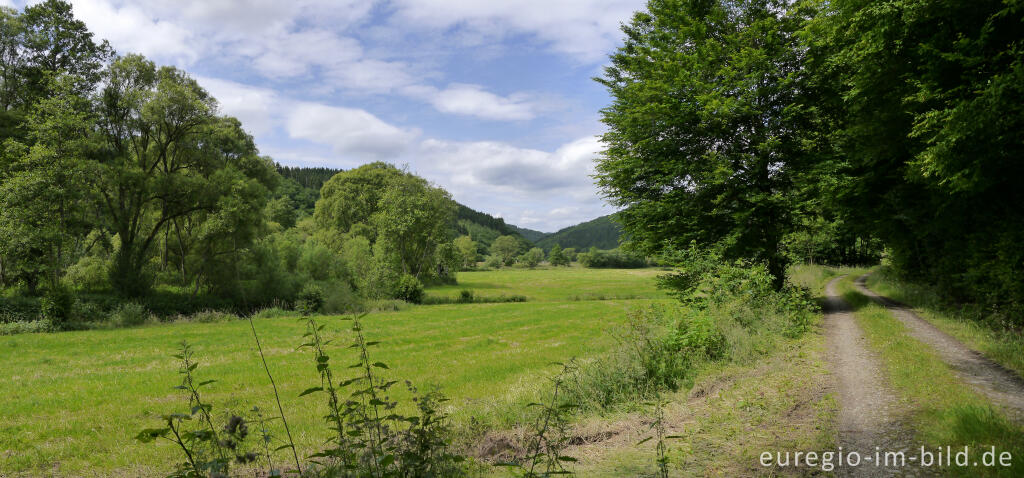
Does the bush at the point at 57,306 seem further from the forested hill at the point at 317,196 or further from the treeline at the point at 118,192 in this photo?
the forested hill at the point at 317,196

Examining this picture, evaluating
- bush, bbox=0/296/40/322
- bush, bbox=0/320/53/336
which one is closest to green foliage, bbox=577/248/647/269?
bush, bbox=0/296/40/322

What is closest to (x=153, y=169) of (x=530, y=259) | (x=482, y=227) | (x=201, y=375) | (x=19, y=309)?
(x=19, y=309)

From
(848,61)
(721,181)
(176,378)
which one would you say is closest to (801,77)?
(848,61)

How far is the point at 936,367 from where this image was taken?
7.83m

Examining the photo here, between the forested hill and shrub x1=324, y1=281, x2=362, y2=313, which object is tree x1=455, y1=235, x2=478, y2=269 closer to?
the forested hill

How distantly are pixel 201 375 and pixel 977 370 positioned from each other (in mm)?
19965

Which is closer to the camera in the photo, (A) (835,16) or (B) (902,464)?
(B) (902,464)

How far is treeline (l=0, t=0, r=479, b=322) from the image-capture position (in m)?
23.4

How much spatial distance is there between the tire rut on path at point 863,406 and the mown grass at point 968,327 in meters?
2.06

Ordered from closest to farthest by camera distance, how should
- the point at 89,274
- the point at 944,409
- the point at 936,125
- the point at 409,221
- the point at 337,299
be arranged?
the point at 944,409 < the point at 936,125 < the point at 89,274 < the point at 337,299 < the point at 409,221

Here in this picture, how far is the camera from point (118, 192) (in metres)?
27.7

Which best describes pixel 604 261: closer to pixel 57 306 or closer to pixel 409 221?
pixel 409 221

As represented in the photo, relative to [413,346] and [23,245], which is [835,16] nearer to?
[413,346]

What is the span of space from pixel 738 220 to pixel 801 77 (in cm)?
569
